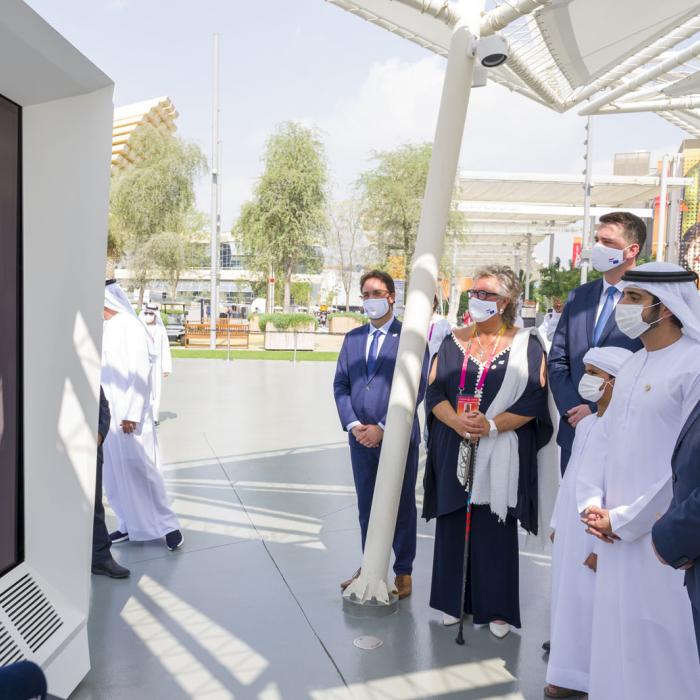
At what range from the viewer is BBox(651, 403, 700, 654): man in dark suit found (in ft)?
7.43

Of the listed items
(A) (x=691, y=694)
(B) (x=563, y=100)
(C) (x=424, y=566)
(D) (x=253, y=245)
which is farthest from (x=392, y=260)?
(A) (x=691, y=694)

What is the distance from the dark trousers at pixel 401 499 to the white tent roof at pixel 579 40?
3.47 meters

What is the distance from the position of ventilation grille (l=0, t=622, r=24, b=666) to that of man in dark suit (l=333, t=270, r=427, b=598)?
7.43ft

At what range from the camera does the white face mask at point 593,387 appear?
3375mm

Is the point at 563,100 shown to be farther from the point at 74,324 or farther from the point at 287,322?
the point at 287,322

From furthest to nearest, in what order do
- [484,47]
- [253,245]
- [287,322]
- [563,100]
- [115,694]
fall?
1. [253,245]
2. [287,322]
3. [563,100]
4. [484,47]
5. [115,694]

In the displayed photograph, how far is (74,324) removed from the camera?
3490 millimetres

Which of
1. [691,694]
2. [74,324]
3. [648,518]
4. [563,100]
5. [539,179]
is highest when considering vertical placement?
[539,179]

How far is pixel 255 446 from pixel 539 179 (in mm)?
31919

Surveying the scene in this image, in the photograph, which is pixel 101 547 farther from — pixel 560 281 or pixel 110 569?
pixel 560 281

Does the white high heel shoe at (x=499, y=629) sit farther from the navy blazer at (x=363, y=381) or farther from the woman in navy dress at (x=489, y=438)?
the navy blazer at (x=363, y=381)

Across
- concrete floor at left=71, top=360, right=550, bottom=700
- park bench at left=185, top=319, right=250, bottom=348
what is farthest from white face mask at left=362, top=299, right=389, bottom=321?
park bench at left=185, top=319, right=250, bottom=348

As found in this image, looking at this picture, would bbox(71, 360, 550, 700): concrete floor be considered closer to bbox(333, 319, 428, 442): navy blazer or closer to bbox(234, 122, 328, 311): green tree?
bbox(333, 319, 428, 442): navy blazer

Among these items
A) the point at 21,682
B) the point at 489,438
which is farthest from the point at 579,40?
the point at 21,682
